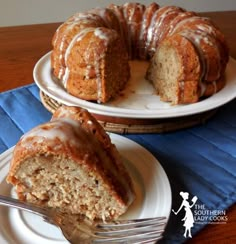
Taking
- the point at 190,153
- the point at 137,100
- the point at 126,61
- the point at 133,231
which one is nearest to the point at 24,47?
the point at 126,61

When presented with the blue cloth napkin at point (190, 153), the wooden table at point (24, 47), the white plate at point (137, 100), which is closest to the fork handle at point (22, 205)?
the blue cloth napkin at point (190, 153)

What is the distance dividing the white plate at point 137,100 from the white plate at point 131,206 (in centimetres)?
22

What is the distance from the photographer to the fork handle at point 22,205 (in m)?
0.75

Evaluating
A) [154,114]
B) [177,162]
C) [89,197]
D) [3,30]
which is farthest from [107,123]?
[3,30]

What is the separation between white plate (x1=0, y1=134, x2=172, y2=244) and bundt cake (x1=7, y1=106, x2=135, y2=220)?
3 cm

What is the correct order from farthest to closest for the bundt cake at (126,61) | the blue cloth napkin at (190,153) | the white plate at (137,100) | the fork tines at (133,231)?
the bundt cake at (126,61) → the white plate at (137,100) → the blue cloth napkin at (190,153) → the fork tines at (133,231)

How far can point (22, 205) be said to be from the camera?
0.76m

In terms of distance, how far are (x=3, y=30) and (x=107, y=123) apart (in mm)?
970

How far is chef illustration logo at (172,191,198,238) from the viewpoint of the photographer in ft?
2.49

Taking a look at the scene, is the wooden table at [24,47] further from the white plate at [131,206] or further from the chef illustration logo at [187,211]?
the chef illustration logo at [187,211]

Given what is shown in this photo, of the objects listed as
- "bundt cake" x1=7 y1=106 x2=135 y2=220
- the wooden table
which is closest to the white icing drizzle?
"bundt cake" x1=7 y1=106 x2=135 y2=220

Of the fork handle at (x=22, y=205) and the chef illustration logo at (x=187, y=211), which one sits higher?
the fork handle at (x=22, y=205)

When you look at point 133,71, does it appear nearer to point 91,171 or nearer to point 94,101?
point 94,101

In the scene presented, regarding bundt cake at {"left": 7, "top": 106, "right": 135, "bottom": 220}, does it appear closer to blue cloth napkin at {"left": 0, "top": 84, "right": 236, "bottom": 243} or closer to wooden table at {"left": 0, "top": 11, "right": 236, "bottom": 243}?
blue cloth napkin at {"left": 0, "top": 84, "right": 236, "bottom": 243}
